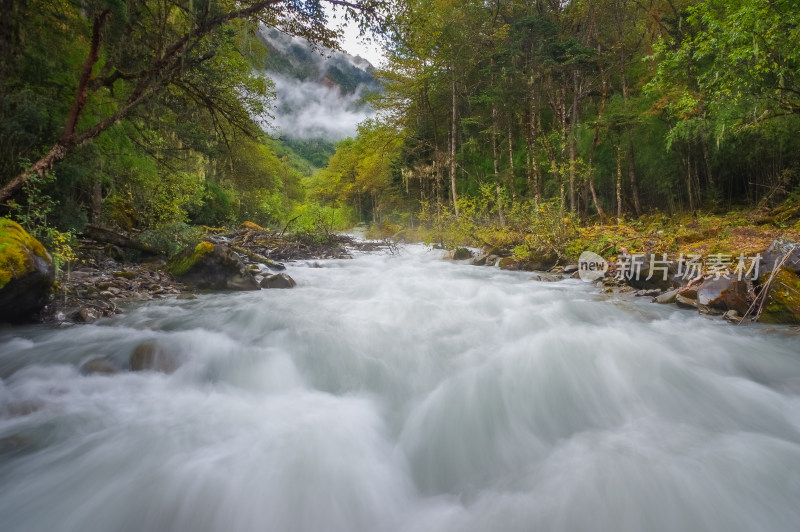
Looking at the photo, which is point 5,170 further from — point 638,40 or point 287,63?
point 287,63

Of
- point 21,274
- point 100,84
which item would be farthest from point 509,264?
point 21,274

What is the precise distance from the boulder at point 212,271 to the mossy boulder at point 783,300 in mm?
8180

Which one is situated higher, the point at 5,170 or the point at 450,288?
the point at 5,170

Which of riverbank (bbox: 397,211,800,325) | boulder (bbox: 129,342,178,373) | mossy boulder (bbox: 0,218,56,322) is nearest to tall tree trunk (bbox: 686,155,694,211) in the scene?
riverbank (bbox: 397,211,800,325)

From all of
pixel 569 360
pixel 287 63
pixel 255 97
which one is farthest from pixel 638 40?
pixel 287 63

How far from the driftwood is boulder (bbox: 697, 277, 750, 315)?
10724mm

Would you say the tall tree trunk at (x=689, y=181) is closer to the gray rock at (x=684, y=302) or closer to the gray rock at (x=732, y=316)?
the gray rock at (x=684, y=302)

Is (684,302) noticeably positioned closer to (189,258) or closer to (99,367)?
(99,367)

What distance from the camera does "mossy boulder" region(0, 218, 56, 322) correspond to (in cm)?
357

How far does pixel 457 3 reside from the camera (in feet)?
51.7

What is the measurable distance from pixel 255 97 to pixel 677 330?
1272 centimetres

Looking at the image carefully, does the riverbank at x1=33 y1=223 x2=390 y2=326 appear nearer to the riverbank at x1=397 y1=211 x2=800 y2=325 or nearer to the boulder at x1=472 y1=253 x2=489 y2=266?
the boulder at x1=472 y1=253 x2=489 y2=266

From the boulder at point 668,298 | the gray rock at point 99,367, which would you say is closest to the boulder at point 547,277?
the boulder at point 668,298

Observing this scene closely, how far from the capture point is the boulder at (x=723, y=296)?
194 inches
